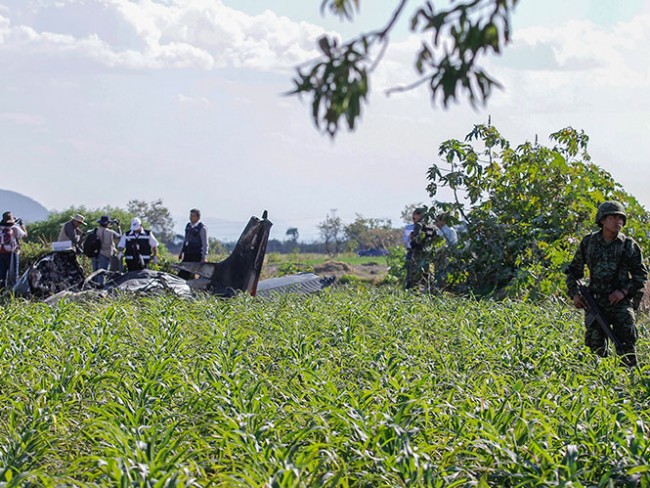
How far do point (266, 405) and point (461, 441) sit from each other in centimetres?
103

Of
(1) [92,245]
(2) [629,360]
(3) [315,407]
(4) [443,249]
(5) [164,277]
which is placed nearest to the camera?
(3) [315,407]

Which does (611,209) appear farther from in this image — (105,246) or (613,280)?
(105,246)

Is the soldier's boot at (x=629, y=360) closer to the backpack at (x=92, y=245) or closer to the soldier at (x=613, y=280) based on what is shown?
the soldier at (x=613, y=280)

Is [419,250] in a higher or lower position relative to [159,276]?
higher

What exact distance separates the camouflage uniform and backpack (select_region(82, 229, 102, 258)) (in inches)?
173

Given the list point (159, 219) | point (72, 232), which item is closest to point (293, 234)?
point (159, 219)

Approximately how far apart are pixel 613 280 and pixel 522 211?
545 centimetres

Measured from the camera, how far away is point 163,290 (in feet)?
36.6

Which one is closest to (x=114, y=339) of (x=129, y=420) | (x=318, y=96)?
(x=129, y=420)

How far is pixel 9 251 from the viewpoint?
14.2 metres

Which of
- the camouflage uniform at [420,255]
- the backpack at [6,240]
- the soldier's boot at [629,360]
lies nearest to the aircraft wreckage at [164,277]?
the camouflage uniform at [420,255]

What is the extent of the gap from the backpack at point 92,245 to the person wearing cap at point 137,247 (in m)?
0.63

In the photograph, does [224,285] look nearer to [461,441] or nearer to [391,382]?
[391,382]

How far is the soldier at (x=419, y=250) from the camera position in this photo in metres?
13.1
